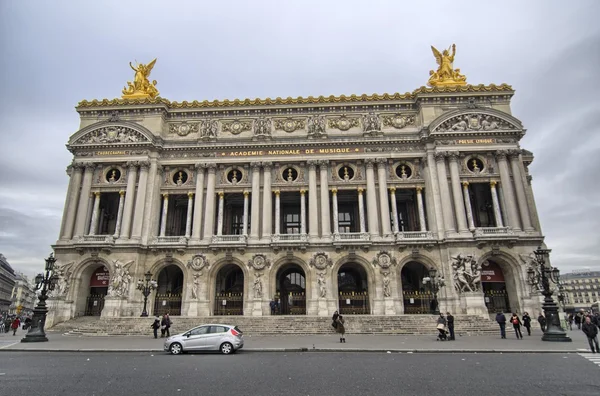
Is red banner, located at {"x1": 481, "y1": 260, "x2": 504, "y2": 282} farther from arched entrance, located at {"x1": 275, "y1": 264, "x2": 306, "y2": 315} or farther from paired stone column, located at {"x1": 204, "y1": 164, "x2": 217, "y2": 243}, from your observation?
paired stone column, located at {"x1": 204, "y1": 164, "x2": 217, "y2": 243}

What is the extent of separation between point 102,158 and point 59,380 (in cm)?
3051

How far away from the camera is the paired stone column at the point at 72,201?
34625mm

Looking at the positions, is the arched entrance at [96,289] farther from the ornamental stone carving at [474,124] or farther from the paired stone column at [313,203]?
the ornamental stone carving at [474,124]

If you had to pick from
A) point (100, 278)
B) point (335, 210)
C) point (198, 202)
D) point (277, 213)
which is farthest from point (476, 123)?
point (100, 278)

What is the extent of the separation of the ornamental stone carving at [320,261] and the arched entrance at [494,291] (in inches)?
526

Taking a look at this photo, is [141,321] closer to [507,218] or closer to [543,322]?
[543,322]

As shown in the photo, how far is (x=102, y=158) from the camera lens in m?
36.4

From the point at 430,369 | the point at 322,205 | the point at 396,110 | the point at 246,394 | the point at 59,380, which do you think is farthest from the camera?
the point at 396,110

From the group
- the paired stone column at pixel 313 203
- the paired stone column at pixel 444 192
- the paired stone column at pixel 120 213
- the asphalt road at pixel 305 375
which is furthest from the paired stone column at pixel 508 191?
the paired stone column at pixel 120 213

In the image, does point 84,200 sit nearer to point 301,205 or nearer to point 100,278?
point 100,278

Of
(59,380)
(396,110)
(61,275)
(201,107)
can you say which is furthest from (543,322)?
(61,275)

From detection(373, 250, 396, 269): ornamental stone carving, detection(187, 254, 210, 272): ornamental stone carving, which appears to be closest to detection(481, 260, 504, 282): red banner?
detection(373, 250, 396, 269): ornamental stone carving

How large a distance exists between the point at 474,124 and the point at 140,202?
3170 centimetres

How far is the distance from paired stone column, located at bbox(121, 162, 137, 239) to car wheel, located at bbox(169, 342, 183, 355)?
2004 cm
